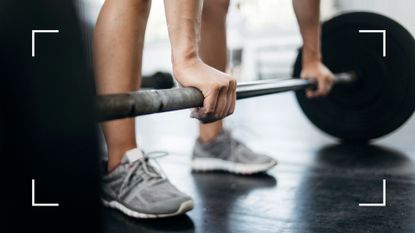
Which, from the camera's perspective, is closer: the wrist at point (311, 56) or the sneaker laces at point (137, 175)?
the sneaker laces at point (137, 175)

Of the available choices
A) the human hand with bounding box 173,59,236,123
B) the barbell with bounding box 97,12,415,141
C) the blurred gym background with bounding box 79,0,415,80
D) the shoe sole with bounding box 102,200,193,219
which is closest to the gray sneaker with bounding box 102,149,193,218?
the shoe sole with bounding box 102,200,193,219

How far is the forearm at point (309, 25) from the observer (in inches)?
60.2

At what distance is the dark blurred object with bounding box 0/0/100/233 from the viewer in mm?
484

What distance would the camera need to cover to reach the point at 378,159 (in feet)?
5.04

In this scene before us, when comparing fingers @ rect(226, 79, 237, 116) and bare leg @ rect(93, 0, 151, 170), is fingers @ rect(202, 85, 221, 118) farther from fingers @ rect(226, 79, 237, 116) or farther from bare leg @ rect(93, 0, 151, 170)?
bare leg @ rect(93, 0, 151, 170)

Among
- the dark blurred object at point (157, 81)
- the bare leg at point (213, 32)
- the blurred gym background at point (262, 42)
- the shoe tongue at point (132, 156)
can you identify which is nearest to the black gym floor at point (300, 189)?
the shoe tongue at point (132, 156)

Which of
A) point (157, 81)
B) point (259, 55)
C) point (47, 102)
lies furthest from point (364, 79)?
point (259, 55)

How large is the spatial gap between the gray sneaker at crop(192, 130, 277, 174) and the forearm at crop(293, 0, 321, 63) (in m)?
0.41

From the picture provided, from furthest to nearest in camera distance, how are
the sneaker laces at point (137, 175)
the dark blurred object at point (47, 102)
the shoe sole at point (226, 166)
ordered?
the shoe sole at point (226, 166), the sneaker laces at point (137, 175), the dark blurred object at point (47, 102)

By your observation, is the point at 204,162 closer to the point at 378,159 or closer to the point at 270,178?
the point at 270,178

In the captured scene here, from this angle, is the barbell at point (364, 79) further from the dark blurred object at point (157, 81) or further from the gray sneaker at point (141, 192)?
the gray sneaker at point (141, 192)

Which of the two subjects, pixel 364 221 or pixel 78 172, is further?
pixel 364 221

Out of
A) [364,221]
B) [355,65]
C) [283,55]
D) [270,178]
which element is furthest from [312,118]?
[283,55]

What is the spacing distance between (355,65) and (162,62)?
3.24 metres
